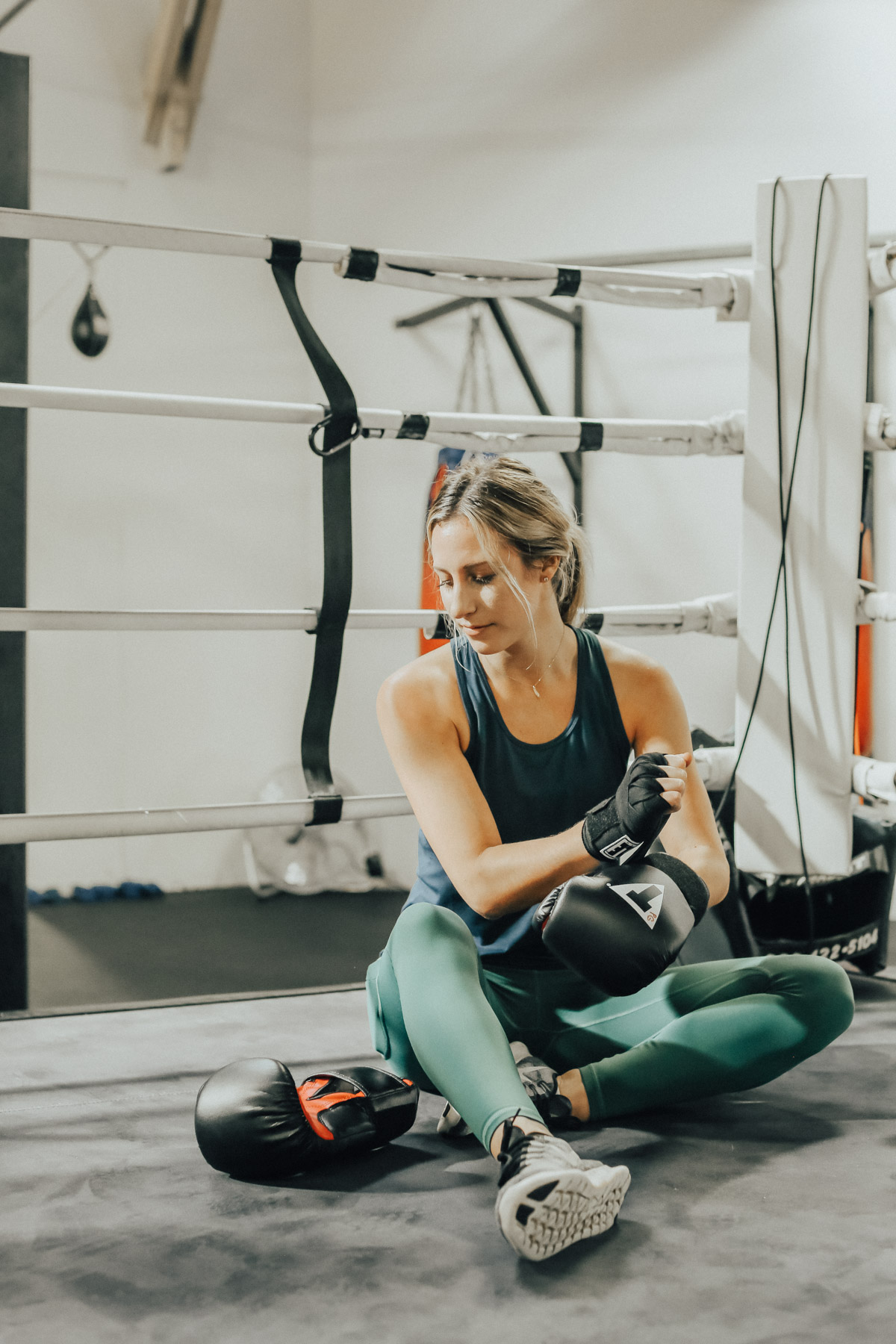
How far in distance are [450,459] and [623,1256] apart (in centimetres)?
269

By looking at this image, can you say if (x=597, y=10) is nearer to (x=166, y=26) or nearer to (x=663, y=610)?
(x=166, y=26)

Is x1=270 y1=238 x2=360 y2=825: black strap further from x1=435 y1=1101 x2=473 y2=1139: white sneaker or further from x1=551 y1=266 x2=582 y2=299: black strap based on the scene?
x1=435 y1=1101 x2=473 y2=1139: white sneaker

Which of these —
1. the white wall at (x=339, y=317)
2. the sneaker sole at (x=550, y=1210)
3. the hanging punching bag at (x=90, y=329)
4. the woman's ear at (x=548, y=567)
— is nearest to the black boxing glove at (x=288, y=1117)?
the sneaker sole at (x=550, y=1210)

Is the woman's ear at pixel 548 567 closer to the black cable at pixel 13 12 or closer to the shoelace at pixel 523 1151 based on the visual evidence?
the shoelace at pixel 523 1151

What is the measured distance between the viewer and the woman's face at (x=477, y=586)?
1.34 metres

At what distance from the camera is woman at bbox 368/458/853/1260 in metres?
1.29

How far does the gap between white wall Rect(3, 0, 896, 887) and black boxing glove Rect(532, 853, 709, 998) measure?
2283mm

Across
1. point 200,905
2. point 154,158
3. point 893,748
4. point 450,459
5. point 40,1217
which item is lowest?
point 200,905

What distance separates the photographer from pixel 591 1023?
145cm

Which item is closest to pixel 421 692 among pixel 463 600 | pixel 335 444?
pixel 463 600

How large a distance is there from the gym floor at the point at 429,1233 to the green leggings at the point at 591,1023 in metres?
0.08

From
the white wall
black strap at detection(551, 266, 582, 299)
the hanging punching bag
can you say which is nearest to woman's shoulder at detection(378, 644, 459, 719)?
black strap at detection(551, 266, 582, 299)

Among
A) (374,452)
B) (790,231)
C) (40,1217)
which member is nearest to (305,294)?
(374,452)

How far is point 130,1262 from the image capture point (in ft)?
3.49
